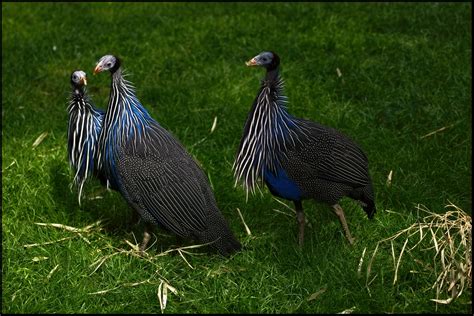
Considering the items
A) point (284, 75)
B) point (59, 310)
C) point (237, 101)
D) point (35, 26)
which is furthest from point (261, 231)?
point (35, 26)

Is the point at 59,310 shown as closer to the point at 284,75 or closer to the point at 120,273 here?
the point at 120,273

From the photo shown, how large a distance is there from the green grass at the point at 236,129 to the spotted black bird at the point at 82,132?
1.25 feet

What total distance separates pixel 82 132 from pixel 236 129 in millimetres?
1551

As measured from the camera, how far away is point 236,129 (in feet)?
18.5

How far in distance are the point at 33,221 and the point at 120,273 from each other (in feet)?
2.84

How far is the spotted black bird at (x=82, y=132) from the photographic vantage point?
4.33 m

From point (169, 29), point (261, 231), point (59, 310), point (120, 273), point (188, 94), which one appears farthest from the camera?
point (169, 29)

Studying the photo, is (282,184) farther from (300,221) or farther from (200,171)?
(200,171)

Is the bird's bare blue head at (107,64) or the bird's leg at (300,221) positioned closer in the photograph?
the bird's bare blue head at (107,64)

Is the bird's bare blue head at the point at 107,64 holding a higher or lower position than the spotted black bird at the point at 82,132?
higher

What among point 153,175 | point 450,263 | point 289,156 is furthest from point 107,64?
point 450,263

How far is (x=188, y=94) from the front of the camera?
6246 mm

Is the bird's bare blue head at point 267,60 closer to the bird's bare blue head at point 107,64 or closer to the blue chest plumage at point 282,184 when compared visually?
the blue chest plumage at point 282,184

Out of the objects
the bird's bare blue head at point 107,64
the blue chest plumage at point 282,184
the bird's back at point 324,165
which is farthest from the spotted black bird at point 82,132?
the bird's back at point 324,165
